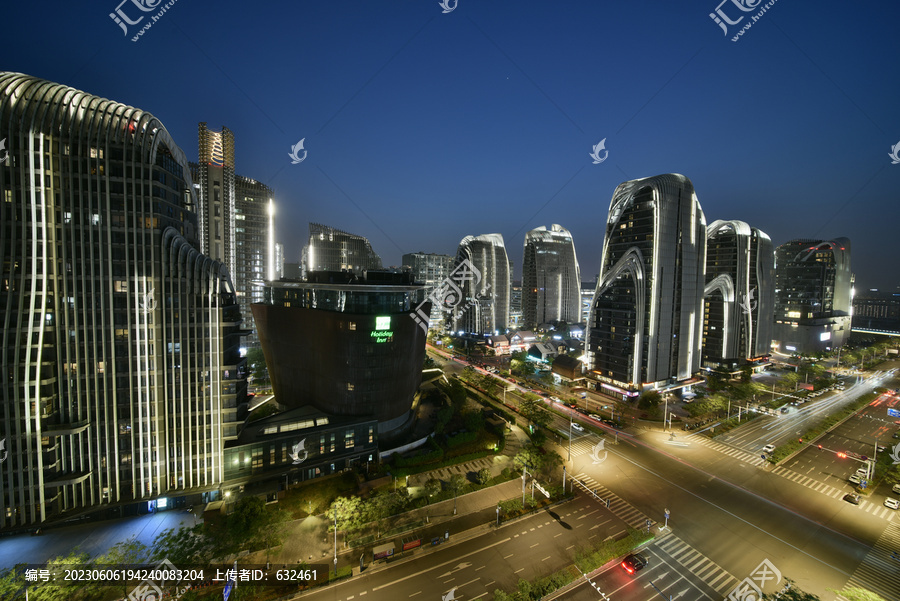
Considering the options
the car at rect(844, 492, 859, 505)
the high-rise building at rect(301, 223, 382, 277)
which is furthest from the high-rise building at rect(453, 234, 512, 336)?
the car at rect(844, 492, 859, 505)

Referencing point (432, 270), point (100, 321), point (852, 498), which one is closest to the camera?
point (100, 321)

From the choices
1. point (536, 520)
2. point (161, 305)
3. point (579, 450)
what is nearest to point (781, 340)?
point (579, 450)

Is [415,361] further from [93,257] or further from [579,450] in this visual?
[93,257]

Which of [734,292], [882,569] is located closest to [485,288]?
[734,292]

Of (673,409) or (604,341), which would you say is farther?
(604,341)

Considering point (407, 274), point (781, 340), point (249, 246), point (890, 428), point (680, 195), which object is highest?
point (680, 195)

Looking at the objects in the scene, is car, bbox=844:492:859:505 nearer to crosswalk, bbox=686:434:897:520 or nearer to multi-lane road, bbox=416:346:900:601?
crosswalk, bbox=686:434:897:520

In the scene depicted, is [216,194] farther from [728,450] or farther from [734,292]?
[734,292]
